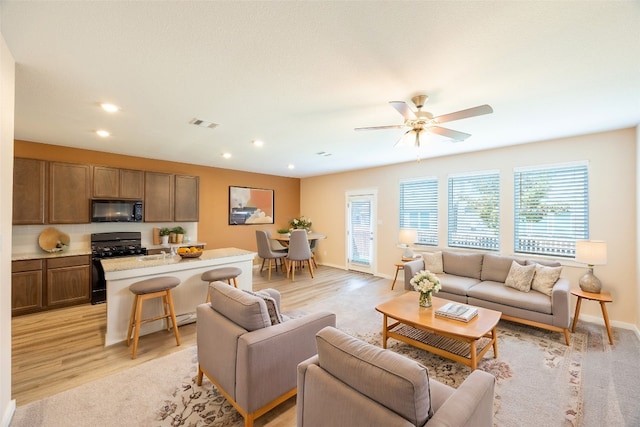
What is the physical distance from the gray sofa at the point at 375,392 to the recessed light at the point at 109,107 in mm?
3006

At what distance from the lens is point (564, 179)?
151 inches

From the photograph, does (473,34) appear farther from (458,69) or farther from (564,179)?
(564,179)

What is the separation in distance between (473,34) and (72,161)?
5.66 m

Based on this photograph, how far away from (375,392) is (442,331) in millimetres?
1577

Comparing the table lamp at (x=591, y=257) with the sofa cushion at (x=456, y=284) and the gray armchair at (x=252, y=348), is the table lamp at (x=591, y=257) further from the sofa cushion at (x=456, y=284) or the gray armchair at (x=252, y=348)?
the gray armchair at (x=252, y=348)

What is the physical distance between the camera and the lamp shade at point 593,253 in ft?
10.3

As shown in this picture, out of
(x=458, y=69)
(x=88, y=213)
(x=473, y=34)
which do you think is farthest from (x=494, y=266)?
(x=88, y=213)

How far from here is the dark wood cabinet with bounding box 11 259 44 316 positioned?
11.9 ft

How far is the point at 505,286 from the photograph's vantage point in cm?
373

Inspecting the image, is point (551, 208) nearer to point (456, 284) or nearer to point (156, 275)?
point (456, 284)

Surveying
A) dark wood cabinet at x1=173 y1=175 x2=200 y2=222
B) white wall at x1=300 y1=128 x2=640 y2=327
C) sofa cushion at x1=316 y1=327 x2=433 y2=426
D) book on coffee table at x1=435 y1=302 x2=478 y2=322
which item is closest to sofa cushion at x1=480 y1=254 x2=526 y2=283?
white wall at x1=300 y1=128 x2=640 y2=327

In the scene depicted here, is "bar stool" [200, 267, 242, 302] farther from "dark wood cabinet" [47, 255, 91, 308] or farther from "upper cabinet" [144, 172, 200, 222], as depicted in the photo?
"upper cabinet" [144, 172, 200, 222]

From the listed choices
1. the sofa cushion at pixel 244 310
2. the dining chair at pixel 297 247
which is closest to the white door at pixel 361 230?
the dining chair at pixel 297 247

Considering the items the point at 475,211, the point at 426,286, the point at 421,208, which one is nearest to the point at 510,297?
the point at 426,286
